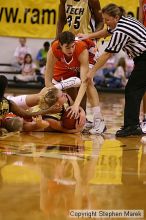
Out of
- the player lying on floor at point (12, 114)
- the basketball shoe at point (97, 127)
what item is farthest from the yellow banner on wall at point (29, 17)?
the player lying on floor at point (12, 114)

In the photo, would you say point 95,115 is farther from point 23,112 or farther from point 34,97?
point 23,112

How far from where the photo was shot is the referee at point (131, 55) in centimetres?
442

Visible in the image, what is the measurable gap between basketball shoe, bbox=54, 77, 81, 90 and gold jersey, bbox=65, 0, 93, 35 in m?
0.77

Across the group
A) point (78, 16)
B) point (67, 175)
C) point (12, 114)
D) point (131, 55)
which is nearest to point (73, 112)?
point (12, 114)

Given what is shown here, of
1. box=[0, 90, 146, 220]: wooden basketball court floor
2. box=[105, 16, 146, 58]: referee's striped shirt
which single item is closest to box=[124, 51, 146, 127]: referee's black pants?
box=[105, 16, 146, 58]: referee's striped shirt

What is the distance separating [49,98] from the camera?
4.42m

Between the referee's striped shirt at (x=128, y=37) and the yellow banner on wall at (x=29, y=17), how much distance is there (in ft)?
16.2

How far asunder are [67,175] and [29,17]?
6.88m

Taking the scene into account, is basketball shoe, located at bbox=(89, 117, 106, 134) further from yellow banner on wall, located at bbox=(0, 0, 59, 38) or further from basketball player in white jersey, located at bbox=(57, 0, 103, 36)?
yellow banner on wall, located at bbox=(0, 0, 59, 38)

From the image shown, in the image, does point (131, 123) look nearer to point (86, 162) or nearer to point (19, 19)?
point (86, 162)

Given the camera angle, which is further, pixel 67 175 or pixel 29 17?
pixel 29 17

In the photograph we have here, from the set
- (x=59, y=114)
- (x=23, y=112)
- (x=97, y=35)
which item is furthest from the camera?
(x=97, y=35)

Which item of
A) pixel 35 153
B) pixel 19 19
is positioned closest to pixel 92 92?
pixel 35 153

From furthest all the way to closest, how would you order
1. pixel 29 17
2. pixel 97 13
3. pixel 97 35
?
pixel 29 17
pixel 97 13
pixel 97 35
